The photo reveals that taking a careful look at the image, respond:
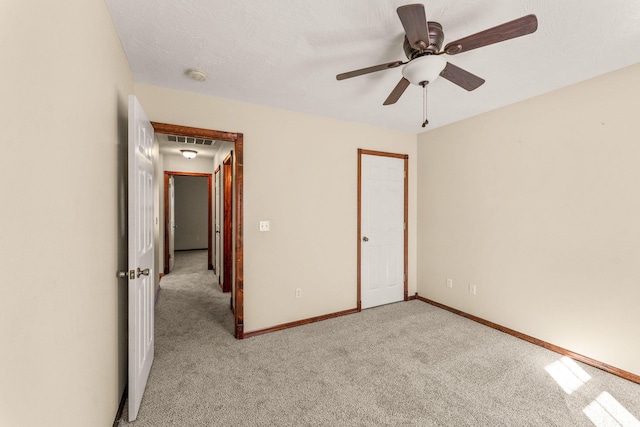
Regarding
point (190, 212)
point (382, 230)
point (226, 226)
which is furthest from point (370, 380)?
point (190, 212)

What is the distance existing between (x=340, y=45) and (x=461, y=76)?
2.78 feet

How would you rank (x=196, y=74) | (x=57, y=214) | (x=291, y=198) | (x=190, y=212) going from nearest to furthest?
(x=57, y=214), (x=196, y=74), (x=291, y=198), (x=190, y=212)

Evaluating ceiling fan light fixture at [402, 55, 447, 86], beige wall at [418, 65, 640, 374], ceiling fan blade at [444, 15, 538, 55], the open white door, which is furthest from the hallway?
beige wall at [418, 65, 640, 374]

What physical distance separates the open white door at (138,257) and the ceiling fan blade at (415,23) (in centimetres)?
163

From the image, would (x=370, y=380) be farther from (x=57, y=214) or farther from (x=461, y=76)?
(x=461, y=76)

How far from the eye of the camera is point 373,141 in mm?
3793

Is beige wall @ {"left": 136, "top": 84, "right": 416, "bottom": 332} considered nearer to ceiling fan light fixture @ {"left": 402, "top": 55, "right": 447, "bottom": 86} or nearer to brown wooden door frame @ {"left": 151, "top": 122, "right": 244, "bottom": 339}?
brown wooden door frame @ {"left": 151, "top": 122, "right": 244, "bottom": 339}

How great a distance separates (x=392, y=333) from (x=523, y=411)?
1.29m

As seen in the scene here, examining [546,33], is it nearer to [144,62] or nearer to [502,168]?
[502,168]

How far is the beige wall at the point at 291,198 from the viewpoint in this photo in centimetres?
286

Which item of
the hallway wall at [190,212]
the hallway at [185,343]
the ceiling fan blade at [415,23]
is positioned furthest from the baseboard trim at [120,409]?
the hallway wall at [190,212]

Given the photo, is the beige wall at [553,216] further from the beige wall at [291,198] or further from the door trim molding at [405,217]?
the beige wall at [291,198]

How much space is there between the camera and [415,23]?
1.40 m

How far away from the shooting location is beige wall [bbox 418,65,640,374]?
2.27m
